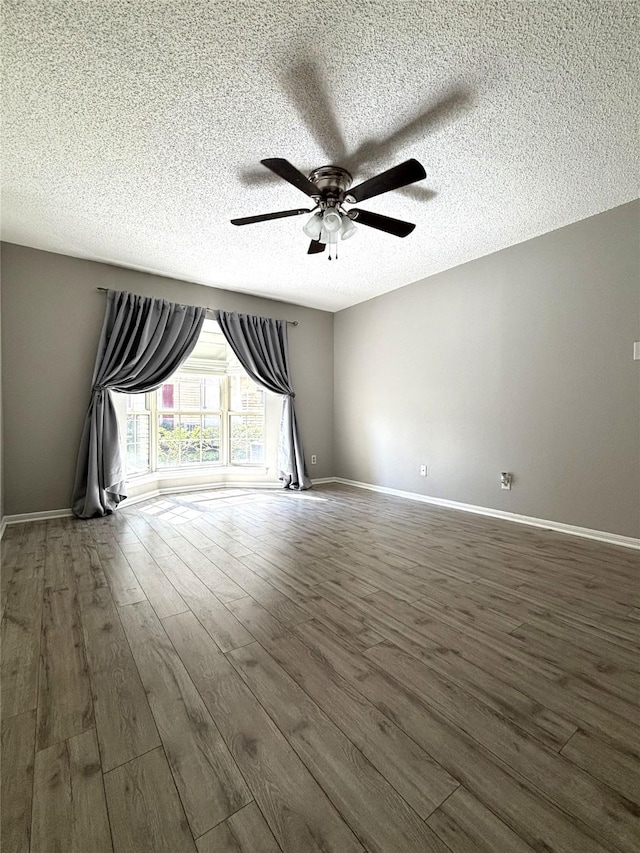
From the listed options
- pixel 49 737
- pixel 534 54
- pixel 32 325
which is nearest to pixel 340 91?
pixel 534 54

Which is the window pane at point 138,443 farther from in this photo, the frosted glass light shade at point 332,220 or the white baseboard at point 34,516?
the frosted glass light shade at point 332,220

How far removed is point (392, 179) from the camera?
2115mm

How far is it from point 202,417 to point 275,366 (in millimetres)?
1247

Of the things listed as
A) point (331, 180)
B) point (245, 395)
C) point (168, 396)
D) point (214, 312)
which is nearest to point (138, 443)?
point (168, 396)

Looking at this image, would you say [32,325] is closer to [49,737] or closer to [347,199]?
[347,199]

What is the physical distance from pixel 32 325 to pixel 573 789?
4.93 metres

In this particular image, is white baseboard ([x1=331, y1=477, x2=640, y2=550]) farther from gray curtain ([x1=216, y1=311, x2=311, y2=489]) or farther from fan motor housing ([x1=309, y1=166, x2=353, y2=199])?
fan motor housing ([x1=309, y1=166, x2=353, y2=199])

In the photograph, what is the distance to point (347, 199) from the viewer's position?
95.7 inches

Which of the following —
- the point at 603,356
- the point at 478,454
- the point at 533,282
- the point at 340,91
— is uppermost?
the point at 340,91

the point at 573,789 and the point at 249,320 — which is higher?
the point at 249,320

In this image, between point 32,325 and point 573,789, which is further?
point 32,325

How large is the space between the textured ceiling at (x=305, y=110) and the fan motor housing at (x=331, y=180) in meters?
0.06

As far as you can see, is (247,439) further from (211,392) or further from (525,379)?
(525,379)

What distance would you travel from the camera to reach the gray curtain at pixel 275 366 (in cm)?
504
